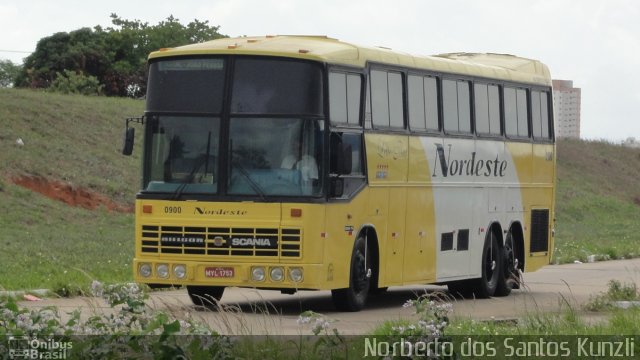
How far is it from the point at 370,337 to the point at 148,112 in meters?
6.61

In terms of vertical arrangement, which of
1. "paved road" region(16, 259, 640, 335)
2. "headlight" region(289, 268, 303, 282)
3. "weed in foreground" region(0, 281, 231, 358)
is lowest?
"paved road" region(16, 259, 640, 335)

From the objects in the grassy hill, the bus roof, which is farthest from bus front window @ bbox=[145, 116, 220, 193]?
the grassy hill

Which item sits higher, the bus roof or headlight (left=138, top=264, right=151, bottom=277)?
the bus roof

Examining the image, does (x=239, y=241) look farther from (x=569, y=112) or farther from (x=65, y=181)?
(x=569, y=112)

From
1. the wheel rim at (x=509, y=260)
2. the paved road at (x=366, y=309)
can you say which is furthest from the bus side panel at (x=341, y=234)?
the wheel rim at (x=509, y=260)

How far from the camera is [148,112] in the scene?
1902 cm

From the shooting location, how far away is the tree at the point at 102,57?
72.5 metres

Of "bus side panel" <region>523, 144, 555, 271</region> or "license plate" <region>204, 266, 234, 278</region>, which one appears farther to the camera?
"bus side panel" <region>523, 144, 555, 271</region>

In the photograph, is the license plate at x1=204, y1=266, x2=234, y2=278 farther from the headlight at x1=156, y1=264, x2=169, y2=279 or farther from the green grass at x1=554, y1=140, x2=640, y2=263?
the green grass at x1=554, y1=140, x2=640, y2=263

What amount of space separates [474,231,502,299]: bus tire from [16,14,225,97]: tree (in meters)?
48.1

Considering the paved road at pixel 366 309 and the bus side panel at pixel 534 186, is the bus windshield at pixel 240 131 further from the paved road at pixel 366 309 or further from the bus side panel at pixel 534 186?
the bus side panel at pixel 534 186

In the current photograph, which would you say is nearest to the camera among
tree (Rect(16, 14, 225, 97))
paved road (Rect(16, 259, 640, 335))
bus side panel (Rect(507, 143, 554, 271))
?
paved road (Rect(16, 259, 640, 335))

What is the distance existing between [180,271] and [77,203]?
23.0 meters

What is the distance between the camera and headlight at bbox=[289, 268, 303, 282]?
18391 mm
